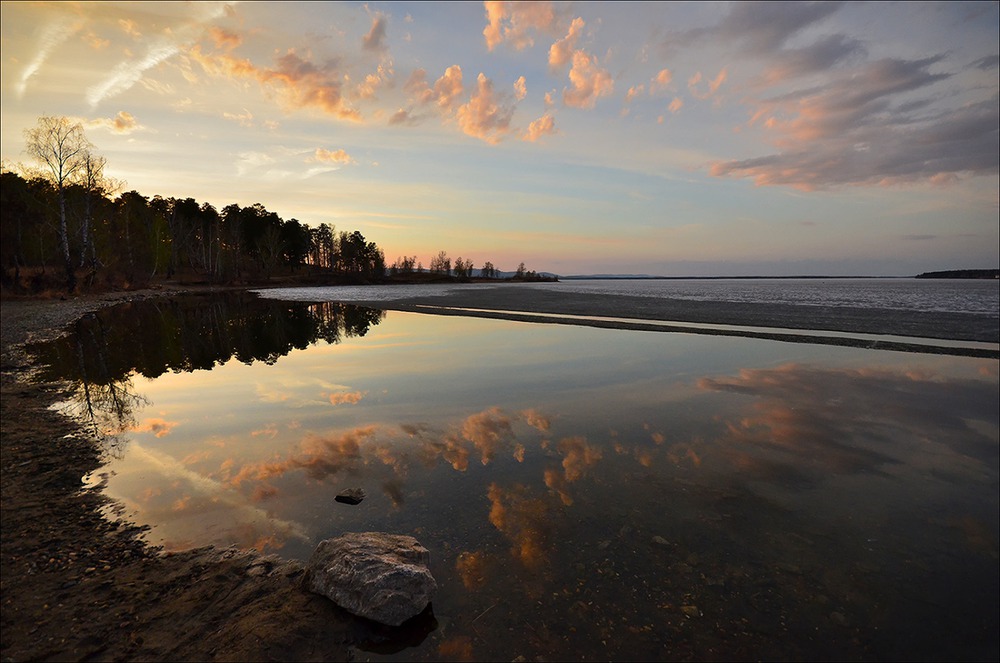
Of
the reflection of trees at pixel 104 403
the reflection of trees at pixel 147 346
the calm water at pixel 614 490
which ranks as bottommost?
the calm water at pixel 614 490

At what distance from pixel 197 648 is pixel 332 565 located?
1514 millimetres

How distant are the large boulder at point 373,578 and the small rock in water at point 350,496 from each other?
2.03 m

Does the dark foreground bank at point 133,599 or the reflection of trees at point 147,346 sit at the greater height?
the reflection of trees at point 147,346

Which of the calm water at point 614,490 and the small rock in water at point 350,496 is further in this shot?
the small rock in water at point 350,496

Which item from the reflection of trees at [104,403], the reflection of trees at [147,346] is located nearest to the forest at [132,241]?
the reflection of trees at [147,346]

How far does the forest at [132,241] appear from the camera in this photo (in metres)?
53.8

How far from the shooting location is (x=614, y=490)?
28.3 feet

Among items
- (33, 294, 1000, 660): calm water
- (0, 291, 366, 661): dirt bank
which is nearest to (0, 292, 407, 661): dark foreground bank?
(0, 291, 366, 661): dirt bank

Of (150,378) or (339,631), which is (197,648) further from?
(150,378)

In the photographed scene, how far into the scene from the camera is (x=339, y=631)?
511cm

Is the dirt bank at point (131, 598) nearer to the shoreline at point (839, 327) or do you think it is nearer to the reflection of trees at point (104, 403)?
the reflection of trees at point (104, 403)

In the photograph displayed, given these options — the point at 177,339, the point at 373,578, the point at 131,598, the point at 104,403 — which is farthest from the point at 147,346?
the point at 373,578

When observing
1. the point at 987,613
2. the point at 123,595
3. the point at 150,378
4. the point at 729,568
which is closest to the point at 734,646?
the point at 729,568

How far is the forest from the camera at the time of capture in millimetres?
53750
